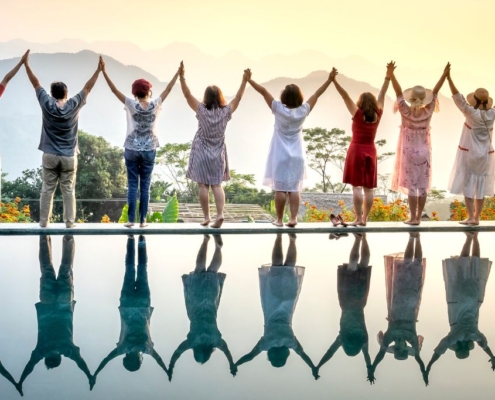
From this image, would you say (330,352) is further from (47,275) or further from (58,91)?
(58,91)

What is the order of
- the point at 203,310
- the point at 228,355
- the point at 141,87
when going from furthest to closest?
the point at 141,87, the point at 203,310, the point at 228,355

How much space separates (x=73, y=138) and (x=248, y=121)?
902 cm

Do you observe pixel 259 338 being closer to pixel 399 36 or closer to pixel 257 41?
pixel 399 36

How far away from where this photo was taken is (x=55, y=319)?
11.8ft

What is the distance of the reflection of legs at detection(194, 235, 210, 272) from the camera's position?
16.9ft

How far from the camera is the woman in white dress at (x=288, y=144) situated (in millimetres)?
7391

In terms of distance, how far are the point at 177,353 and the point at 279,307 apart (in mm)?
982

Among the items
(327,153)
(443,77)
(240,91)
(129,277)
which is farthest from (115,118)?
(129,277)

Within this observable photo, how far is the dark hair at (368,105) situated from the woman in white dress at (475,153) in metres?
0.85

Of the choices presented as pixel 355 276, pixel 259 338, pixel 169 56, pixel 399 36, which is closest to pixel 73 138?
pixel 355 276

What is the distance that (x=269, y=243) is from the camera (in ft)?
21.7

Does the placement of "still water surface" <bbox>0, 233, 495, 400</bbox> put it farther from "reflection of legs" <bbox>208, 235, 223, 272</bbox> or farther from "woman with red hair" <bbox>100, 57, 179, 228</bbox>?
"woman with red hair" <bbox>100, 57, 179, 228</bbox>

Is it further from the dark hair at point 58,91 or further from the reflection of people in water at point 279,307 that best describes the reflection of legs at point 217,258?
the dark hair at point 58,91

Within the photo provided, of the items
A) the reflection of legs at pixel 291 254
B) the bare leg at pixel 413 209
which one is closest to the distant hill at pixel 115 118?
the bare leg at pixel 413 209
